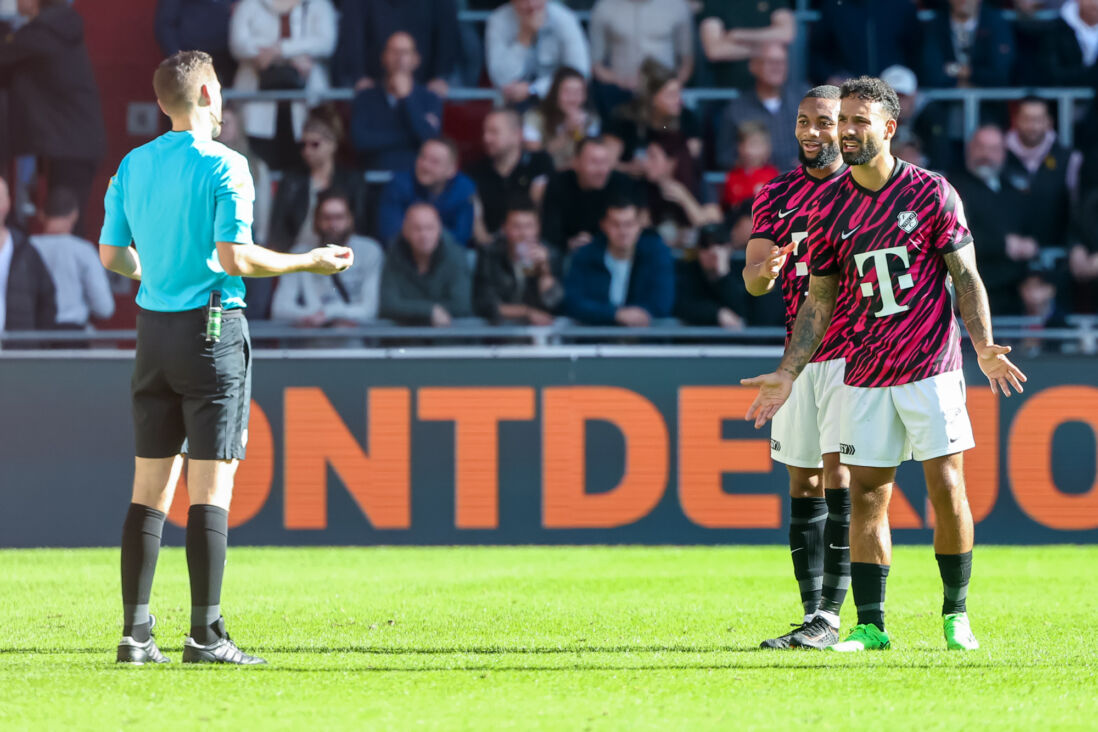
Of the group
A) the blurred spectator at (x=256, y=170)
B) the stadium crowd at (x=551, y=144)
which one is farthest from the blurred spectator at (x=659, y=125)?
the blurred spectator at (x=256, y=170)

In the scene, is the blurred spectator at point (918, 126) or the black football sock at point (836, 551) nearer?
the black football sock at point (836, 551)

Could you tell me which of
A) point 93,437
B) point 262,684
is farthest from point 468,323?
point 262,684

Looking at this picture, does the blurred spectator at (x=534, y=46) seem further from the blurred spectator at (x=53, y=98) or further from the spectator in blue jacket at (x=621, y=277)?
the blurred spectator at (x=53, y=98)

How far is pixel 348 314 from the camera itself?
1059 centimetres

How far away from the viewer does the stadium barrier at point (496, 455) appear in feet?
32.3

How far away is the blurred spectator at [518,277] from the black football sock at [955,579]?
5425 millimetres

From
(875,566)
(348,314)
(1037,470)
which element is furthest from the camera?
(348,314)

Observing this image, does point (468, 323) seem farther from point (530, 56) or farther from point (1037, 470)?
point (1037, 470)

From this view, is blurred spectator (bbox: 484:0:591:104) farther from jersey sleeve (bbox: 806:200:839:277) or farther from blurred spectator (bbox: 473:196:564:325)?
jersey sleeve (bbox: 806:200:839:277)

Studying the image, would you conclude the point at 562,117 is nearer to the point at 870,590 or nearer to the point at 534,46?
the point at 534,46

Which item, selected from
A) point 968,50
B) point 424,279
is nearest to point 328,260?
point 424,279

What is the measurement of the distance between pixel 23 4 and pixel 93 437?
3.57m

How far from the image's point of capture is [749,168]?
36.8 ft

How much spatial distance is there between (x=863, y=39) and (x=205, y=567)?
321 inches
